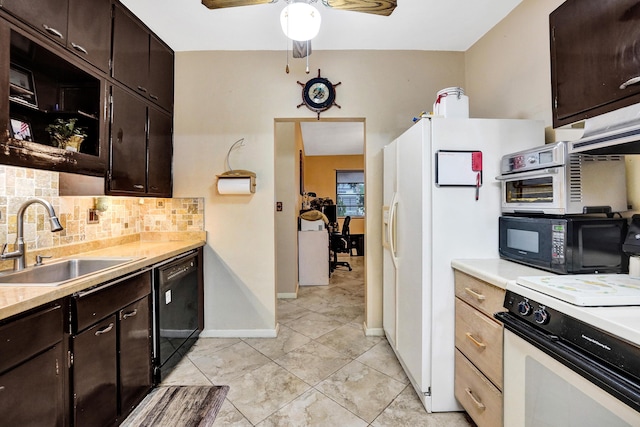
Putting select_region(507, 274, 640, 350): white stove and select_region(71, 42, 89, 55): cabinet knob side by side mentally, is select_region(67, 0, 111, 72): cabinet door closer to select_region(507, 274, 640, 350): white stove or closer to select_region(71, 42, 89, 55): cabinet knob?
select_region(71, 42, 89, 55): cabinet knob

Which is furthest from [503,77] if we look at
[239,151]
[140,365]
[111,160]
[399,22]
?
[140,365]

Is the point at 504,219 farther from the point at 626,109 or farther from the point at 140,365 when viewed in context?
the point at 140,365

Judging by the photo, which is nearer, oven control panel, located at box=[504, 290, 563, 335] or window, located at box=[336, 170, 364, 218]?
oven control panel, located at box=[504, 290, 563, 335]

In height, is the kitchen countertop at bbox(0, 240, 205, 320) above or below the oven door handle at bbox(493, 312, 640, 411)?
above

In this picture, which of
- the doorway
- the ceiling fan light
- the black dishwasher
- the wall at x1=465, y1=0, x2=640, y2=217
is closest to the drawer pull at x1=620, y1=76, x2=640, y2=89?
the wall at x1=465, y1=0, x2=640, y2=217

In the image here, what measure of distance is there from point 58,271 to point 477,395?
8.14ft

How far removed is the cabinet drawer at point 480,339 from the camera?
1297 millimetres

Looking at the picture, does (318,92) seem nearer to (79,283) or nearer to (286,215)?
(286,215)

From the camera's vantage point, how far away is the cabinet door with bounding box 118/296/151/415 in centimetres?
160

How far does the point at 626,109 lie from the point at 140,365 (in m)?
2.64

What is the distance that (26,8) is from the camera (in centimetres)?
133

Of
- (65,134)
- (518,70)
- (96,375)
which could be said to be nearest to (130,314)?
(96,375)

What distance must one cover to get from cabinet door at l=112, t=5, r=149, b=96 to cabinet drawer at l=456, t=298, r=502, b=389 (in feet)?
8.72

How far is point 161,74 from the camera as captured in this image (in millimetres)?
2477
